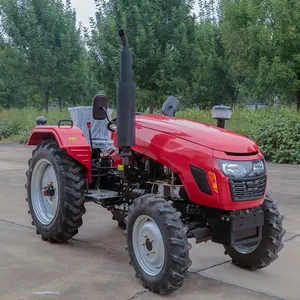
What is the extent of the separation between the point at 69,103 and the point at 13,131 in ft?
10.6

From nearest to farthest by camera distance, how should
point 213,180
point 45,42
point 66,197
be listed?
point 213,180, point 66,197, point 45,42

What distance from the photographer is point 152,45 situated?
47.3 feet

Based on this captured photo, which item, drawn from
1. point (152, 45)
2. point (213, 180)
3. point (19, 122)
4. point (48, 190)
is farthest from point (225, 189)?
point (19, 122)

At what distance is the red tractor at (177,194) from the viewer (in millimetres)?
3580

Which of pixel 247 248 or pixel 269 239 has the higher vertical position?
pixel 269 239

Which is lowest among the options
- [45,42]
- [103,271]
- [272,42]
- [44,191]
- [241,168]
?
[103,271]

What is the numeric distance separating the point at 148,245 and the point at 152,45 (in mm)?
11350

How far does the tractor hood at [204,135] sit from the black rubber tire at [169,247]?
0.57m

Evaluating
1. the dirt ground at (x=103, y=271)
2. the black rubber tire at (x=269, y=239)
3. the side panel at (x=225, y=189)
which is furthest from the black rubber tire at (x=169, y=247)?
the black rubber tire at (x=269, y=239)

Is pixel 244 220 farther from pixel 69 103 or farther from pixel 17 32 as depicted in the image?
pixel 69 103

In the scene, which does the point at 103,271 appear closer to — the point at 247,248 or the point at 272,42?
the point at 247,248

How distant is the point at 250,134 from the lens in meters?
13.5

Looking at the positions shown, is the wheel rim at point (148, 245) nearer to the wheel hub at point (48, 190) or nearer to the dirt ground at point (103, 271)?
the dirt ground at point (103, 271)

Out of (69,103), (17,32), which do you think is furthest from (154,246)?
(69,103)
